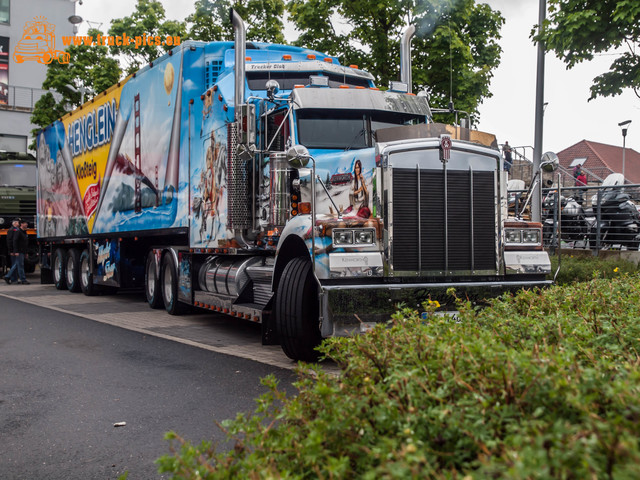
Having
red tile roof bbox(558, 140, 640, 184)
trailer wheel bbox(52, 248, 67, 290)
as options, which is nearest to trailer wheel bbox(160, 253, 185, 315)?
trailer wheel bbox(52, 248, 67, 290)

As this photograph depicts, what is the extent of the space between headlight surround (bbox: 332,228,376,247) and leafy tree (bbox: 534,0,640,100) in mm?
9338

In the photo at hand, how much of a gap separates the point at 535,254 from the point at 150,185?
7450 mm

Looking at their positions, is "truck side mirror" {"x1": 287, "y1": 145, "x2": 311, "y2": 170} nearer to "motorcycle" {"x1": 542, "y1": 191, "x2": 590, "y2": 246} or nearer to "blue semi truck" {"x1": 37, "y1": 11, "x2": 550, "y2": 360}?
"blue semi truck" {"x1": 37, "y1": 11, "x2": 550, "y2": 360}

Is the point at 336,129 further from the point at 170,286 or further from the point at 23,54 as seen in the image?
the point at 23,54

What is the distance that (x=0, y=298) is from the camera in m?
17.7

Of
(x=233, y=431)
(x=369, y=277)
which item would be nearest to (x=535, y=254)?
(x=369, y=277)

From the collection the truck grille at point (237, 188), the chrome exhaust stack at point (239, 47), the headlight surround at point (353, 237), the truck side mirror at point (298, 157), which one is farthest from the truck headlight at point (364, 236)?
the truck grille at point (237, 188)

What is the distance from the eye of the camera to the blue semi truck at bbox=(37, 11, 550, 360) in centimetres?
782

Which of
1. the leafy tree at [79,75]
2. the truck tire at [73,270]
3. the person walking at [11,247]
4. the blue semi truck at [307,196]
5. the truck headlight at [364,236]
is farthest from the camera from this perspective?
the leafy tree at [79,75]

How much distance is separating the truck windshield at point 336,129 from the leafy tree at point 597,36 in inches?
303

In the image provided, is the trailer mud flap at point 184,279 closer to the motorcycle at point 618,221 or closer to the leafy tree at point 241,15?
the motorcycle at point 618,221

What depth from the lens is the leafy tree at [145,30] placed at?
35000 millimetres

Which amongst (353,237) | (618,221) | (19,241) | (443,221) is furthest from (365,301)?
(19,241)

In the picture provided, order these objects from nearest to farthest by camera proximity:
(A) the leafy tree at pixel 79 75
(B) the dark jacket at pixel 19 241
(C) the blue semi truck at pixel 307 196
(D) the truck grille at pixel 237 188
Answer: (C) the blue semi truck at pixel 307 196, (D) the truck grille at pixel 237 188, (B) the dark jacket at pixel 19 241, (A) the leafy tree at pixel 79 75
